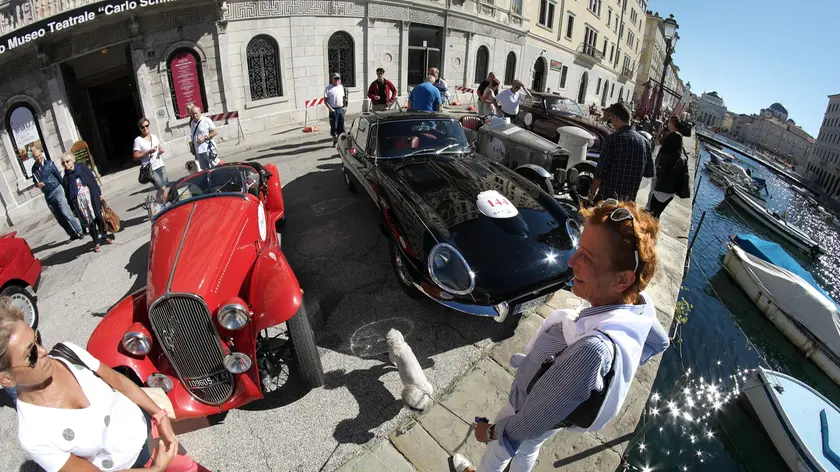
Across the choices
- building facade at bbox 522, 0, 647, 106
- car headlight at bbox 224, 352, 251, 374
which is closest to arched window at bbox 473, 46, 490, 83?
building facade at bbox 522, 0, 647, 106

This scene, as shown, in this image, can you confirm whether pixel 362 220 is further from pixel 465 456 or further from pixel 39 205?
pixel 39 205

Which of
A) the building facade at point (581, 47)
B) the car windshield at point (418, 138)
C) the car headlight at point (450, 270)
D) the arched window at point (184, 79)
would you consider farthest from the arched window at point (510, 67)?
the car headlight at point (450, 270)

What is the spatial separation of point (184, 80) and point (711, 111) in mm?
169933

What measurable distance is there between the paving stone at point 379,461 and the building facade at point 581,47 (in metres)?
25.6

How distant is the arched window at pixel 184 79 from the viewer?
410 inches

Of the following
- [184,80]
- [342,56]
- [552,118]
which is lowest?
[552,118]

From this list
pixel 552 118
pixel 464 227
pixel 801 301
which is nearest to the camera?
pixel 464 227

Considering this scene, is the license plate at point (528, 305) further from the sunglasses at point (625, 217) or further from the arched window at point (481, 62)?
the arched window at point (481, 62)

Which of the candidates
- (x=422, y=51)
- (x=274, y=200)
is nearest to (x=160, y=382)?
(x=274, y=200)

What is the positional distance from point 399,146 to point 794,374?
9.25 meters

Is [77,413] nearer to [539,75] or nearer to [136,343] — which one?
[136,343]

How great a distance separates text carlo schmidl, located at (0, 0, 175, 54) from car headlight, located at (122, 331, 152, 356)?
782 cm

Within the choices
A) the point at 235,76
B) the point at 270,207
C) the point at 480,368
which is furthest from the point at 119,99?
the point at 480,368

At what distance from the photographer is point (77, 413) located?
1.58 metres
